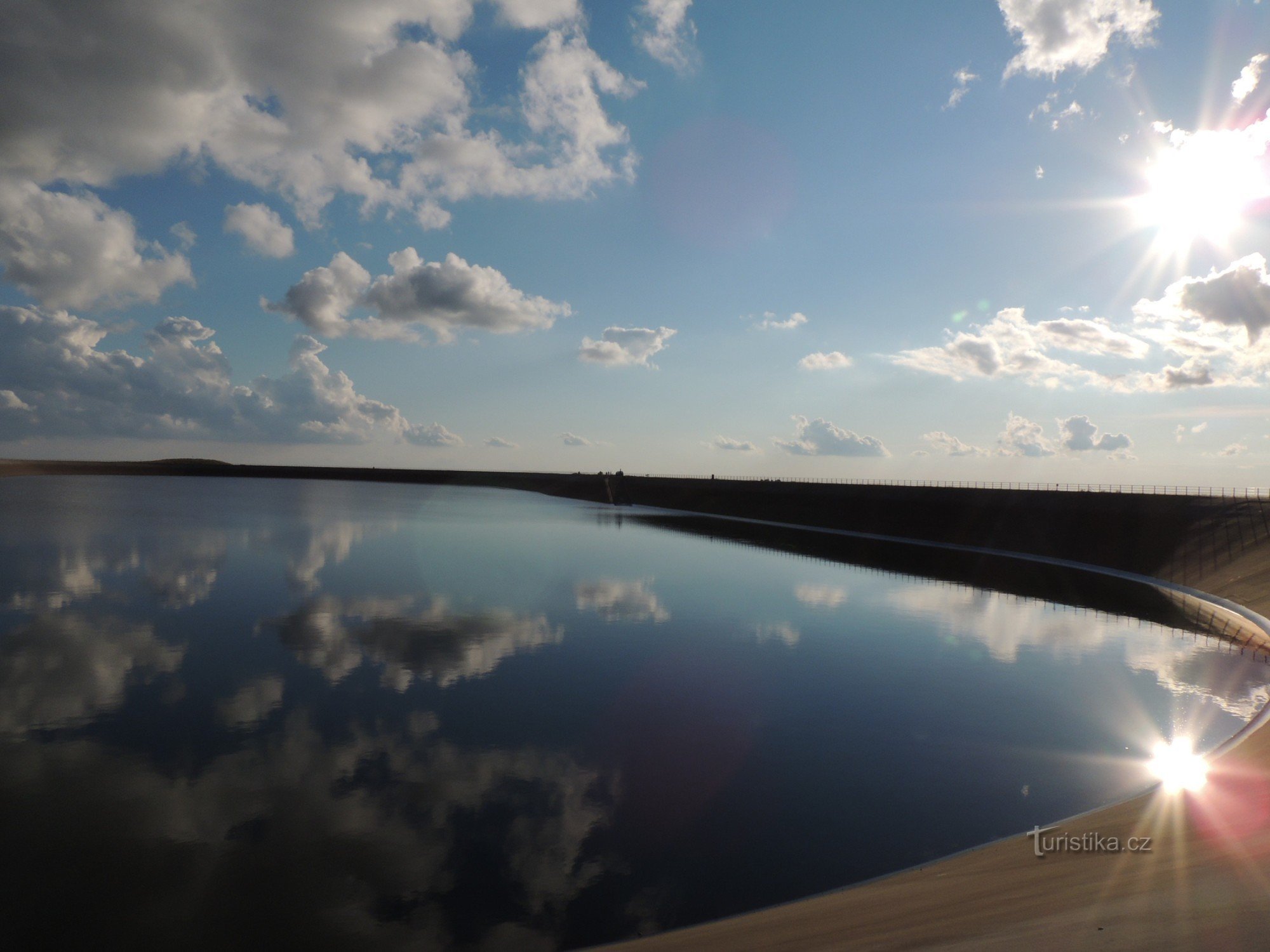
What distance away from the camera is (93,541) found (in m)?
62.2

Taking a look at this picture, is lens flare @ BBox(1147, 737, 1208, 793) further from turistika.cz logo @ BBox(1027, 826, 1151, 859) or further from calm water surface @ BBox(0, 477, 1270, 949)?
turistika.cz logo @ BBox(1027, 826, 1151, 859)

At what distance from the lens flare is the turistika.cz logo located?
441 cm

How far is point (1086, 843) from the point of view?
39.8 ft

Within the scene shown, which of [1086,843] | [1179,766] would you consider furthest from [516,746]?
[1179,766]

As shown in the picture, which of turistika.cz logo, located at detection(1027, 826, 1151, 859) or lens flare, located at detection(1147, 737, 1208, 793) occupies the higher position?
turistika.cz logo, located at detection(1027, 826, 1151, 859)

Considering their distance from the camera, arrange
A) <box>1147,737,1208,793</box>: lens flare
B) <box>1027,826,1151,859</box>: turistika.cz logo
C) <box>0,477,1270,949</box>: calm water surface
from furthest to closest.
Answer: <box>1147,737,1208,793</box>: lens flare → <box>0,477,1270,949</box>: calm water surface → <box>1027,826,1151,859</box>: turistika.cz logo

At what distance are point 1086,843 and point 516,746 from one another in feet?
39.6

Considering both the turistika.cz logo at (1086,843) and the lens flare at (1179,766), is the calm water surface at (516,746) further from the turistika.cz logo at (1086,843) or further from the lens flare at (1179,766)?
the turistika.cz logo at (1086,843)

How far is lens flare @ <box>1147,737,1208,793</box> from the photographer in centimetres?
1571

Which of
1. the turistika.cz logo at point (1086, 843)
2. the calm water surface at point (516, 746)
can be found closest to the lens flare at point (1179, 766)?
the calm water surface at point (516, 746)

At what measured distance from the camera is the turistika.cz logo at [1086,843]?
1145 cm

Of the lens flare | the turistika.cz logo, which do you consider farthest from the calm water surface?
the turistika.cz logo

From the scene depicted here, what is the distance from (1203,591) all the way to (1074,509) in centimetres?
2590

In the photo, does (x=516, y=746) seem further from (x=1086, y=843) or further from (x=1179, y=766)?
(x=1179, y=766)
